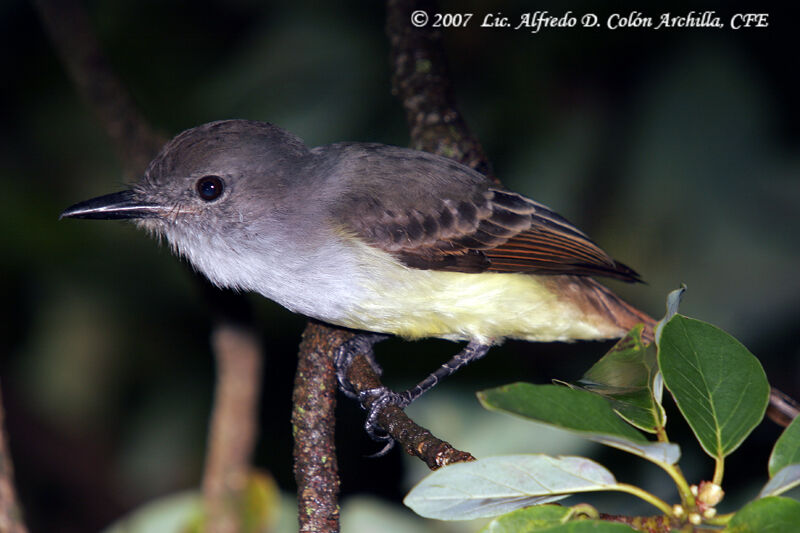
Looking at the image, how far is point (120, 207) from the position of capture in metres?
3.29

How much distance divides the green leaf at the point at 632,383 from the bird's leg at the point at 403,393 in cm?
108

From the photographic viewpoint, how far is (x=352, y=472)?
464 cm

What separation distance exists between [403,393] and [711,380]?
1.83 metres

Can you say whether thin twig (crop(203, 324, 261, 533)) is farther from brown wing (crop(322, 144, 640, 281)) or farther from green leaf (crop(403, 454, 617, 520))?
green leaf (crop(403, 454, 617, 520))

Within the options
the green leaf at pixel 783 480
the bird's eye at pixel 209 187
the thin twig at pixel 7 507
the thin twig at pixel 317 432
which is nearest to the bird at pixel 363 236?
the bird's eye at pixel 209 187

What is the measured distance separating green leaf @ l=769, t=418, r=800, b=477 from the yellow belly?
1773 mm

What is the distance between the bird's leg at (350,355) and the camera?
350 cm

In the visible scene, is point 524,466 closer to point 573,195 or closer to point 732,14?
point 573,195

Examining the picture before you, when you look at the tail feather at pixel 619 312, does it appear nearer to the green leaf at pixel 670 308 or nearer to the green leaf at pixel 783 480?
the green leaf at pixel 670 308

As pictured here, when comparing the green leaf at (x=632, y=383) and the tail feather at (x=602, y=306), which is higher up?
the tail feather at (x=602, y=306)

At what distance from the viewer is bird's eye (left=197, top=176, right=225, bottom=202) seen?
3287 millimetres

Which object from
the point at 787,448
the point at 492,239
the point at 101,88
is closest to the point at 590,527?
the point at 787,448

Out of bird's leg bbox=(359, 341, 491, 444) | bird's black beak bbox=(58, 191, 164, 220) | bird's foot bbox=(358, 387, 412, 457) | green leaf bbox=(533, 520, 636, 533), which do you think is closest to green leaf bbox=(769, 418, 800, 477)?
green leaf bbox=(533, 520, 636, 533)

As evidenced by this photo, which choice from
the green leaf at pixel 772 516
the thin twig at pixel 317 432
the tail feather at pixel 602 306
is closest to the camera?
the green leaf at pixel 772 516
